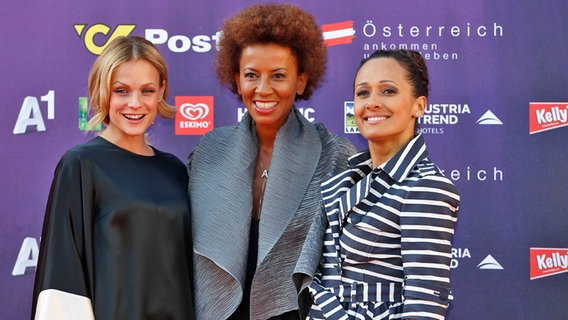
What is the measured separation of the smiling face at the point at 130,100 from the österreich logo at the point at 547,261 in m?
2.38

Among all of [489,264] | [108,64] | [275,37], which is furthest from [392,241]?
[489,264]

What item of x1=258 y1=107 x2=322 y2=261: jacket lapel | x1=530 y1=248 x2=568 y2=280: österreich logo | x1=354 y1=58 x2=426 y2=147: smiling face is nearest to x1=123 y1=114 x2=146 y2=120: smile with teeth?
x1=258 y1=107 x2=322 y2=261: jacket lapel

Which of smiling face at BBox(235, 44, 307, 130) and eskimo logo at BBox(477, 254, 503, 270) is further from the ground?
smiling face at BBox(235, 44, 307, 130)

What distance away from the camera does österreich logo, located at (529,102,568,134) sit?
402cm

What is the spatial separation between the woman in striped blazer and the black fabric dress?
58 cm

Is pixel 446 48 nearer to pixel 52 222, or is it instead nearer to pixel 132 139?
pixel 132 139

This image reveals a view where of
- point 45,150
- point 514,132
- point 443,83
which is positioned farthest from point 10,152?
point 514,132

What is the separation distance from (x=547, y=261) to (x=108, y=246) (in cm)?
255

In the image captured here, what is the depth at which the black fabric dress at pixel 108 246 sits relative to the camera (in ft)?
7.93

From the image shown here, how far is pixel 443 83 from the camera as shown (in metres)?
4.11

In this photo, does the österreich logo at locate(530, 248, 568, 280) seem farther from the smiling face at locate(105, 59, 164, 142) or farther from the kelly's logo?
the smiling face at locate(105, 59, 164, 142)

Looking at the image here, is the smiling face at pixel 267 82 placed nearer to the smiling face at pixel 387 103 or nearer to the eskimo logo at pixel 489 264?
the smiling face at pixel 387 103

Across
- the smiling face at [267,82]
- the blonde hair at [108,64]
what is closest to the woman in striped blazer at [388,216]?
the smiling face at [267,82]

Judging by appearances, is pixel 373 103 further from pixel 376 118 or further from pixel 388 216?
pixel 388 216
